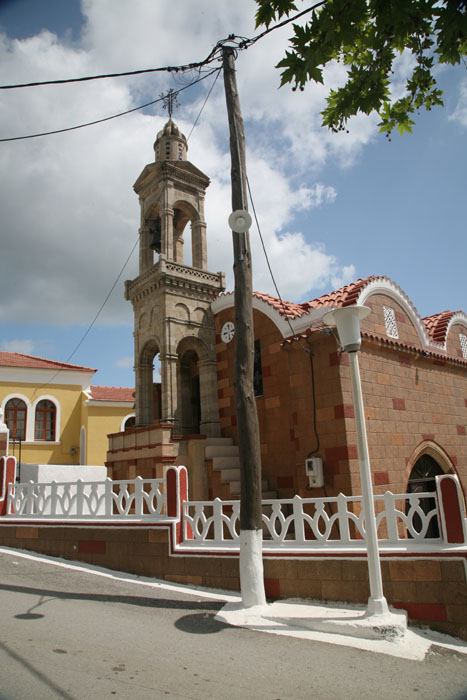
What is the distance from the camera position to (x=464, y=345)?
13.2 metres

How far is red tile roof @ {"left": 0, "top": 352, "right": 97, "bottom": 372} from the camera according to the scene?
68.2ft

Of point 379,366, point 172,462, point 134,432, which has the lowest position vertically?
point 172,462

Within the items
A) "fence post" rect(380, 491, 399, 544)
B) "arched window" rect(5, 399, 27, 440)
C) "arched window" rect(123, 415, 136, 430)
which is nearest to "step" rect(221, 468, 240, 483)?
"fence post" rect(380, 491, 399, 544)

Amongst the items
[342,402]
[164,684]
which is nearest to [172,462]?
[342,402]

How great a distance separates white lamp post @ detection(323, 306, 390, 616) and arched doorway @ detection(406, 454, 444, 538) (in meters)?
4.73

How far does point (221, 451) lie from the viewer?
11.4 m

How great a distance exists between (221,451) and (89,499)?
3.19 metres

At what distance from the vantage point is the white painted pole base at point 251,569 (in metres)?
6.37

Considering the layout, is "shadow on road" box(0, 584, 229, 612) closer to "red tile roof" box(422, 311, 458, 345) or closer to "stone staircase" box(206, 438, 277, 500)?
"stone staircase" box(206, 438, 277, 500)

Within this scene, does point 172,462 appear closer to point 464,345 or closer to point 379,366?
point 379,366

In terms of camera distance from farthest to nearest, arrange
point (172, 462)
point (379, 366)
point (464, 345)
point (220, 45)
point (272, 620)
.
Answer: point (464, 345), point (172, 462), point (379, 366), point (220, 45), point (272, 620)

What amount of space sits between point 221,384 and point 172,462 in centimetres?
258

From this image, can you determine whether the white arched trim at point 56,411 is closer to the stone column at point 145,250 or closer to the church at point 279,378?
the church at point 279,378

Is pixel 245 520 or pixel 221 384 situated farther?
pixel 221 384
